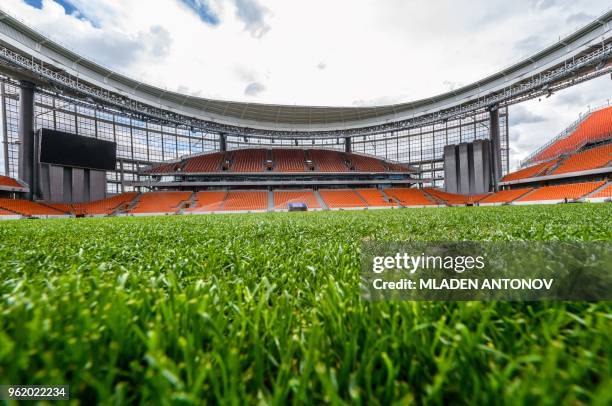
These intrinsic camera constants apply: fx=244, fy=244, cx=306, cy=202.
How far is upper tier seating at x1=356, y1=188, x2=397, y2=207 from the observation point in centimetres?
3819

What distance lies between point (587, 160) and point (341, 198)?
3005 cm

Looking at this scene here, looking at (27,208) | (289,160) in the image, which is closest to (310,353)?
(27,208)

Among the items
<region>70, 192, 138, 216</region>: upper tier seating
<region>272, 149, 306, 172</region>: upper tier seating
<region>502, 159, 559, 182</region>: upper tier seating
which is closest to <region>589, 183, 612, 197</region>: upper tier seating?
<region>502, 159, 559, 182</region>: upper tier seating

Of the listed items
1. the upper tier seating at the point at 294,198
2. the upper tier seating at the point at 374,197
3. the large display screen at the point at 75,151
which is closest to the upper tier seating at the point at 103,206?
the large display screen at the point at 75,151

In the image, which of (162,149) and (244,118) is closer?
(244,118)

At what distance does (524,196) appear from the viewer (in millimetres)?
30812

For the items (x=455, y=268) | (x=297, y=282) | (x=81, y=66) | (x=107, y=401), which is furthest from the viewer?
(x=81, y=66)

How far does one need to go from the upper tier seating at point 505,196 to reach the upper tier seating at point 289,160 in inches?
1119

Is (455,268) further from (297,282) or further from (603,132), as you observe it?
(603,132)

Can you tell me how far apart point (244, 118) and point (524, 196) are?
40.4m

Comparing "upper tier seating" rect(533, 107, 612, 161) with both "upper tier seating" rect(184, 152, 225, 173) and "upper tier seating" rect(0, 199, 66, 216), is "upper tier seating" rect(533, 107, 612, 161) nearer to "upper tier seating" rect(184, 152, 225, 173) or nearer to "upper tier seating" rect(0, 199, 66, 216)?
"upper tier seating" rect(184, 152, 225, 173)

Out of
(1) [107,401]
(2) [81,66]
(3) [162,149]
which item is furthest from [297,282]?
(3) [162,149]

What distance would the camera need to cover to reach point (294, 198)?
4056cm

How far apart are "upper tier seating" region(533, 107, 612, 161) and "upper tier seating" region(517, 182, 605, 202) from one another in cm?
905
